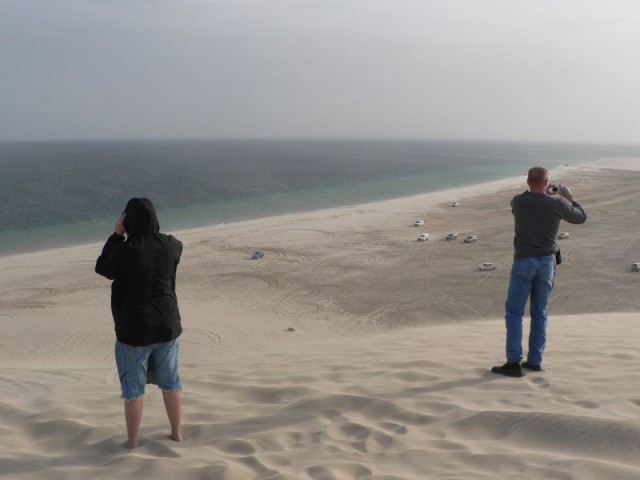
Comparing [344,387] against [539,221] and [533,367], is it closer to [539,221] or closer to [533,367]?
[533,367]

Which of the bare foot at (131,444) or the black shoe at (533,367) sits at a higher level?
the black shoe at (533,367)

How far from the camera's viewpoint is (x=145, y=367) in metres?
4.14

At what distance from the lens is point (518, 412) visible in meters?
4.39

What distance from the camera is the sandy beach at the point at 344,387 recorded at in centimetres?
390

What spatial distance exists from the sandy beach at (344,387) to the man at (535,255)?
0.92 feet

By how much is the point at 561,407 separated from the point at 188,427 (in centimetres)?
276

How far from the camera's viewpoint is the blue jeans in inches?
213

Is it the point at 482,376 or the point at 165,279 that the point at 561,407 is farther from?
the point at 165,279

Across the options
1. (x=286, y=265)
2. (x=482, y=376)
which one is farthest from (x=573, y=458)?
(x=286, y=265)

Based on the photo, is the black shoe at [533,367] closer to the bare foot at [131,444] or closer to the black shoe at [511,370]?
the black shoe at [511,370]

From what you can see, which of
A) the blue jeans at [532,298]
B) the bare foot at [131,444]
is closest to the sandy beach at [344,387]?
the bare foot at [131,444]

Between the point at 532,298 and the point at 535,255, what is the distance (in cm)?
43

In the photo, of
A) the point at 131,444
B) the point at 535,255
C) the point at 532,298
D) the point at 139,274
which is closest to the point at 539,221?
the point at 535,255

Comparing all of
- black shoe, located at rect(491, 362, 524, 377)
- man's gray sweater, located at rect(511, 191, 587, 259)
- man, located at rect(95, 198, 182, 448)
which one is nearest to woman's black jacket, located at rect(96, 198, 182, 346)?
man, located at rect(95, 198, 182, 448)
